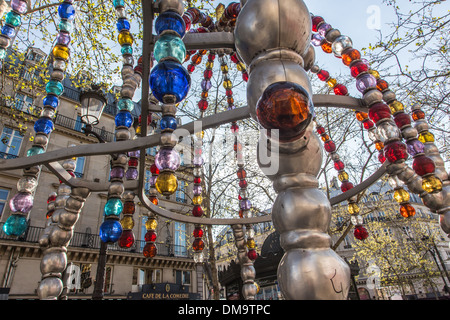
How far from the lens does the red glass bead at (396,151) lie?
166cm

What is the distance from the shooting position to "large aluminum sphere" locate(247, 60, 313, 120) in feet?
2.61

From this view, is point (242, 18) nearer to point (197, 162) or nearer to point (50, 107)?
point (50, 107)

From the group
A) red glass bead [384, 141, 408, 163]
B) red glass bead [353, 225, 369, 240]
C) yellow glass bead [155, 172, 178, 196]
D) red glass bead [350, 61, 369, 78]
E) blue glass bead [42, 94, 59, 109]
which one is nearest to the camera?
yellow glass bead [155, 172, 178, 196]

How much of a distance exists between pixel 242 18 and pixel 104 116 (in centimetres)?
2263

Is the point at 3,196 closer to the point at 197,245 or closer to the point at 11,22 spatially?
the point at 11,22

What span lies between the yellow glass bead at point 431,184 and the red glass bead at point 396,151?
0.25 meters

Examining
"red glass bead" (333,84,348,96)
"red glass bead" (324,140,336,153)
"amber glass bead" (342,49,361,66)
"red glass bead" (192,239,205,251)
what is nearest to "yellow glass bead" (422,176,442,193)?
"amber glass bead" (342,49,361,66)

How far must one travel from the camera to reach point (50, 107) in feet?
7.78

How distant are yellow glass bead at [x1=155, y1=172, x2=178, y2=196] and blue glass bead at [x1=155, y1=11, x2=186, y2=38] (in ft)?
2.35

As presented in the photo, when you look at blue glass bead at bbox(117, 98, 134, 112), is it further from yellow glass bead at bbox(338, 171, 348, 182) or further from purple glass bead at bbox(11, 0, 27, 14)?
yellow glass bead at bbox(338, 171, 348, 182)

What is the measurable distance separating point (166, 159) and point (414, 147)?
6.20ft

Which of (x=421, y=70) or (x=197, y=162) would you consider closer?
(x=197, y=162)

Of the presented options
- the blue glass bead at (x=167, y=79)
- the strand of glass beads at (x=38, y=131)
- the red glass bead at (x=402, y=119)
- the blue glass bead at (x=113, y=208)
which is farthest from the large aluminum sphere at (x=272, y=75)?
the strand of glass beads at (x=38, y=131)
